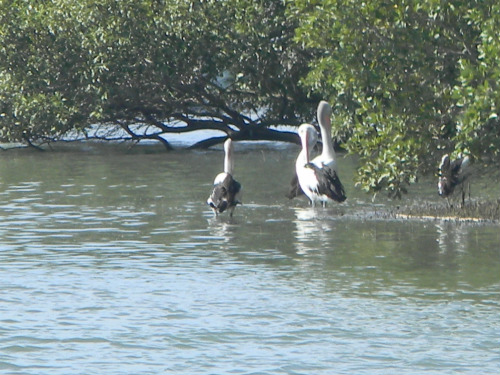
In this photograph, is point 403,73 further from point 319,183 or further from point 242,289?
point 242,289

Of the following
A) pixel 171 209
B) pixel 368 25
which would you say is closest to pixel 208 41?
pixel 171 209

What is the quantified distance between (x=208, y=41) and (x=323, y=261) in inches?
741

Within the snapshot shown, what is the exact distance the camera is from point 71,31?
31.9 meters

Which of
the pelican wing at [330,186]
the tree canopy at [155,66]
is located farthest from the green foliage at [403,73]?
the tree canopy at [155,66]

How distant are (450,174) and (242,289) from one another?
21.2 ft

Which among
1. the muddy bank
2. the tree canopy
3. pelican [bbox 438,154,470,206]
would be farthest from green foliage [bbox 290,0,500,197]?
the tree canopy

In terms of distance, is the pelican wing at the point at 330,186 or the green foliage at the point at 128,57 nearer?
the pelican wing at the point at 330,186

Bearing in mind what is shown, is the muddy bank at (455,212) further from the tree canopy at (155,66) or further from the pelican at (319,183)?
the tree canopy at (155,66)

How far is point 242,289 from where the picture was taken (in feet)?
39.7

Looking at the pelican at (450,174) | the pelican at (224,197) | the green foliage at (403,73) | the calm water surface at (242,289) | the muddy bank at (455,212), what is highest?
the green foliage at (403,73)

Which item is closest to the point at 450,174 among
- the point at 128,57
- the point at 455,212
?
the point at 455,212

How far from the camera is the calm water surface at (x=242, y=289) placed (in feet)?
30.8

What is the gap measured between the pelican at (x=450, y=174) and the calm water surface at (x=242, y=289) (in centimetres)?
107

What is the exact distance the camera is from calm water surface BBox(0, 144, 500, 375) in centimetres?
940
